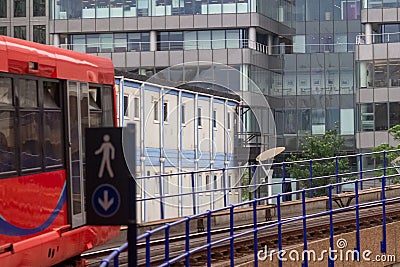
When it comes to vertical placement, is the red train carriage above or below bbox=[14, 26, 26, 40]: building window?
below

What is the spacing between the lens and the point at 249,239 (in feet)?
63.1

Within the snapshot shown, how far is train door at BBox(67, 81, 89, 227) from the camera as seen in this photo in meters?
16.1

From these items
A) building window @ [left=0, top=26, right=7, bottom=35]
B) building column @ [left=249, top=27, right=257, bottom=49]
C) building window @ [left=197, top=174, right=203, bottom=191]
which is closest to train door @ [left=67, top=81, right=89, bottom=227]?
building window @ [left=197, top=174, right=203, bottom=191]

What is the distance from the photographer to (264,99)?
7400 cm

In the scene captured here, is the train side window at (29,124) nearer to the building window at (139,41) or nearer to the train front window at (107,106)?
the train front window at (107,106)

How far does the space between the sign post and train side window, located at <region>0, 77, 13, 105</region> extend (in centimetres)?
428

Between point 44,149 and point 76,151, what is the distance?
3.83 ft

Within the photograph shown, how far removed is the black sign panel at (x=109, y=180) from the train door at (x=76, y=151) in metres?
6.30

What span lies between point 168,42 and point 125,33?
2734 millimetres

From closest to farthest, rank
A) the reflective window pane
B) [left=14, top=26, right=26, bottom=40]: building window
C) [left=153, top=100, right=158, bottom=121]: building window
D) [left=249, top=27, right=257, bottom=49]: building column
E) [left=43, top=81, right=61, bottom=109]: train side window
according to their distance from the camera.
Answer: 1. the reflective window pane
2. [left=43, top=81, right=61, bottom=109]: train side window
3. [left=153, top=100, right=158, bottom=121]: building window
4. [left=249, top=27, right=257, bottom=49]: building column
5. [left=14, top=26, right=26, bottom=40]: building window

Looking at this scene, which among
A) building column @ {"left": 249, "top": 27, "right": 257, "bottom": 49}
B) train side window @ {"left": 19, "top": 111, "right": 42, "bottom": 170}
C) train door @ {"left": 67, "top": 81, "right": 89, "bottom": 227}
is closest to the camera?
train side window @ {"left": 19, "top": 111, "right": 42, "bottom": 170}

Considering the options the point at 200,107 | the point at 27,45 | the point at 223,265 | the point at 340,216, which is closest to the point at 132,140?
the point at 27,45

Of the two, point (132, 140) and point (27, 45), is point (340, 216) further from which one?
point (132, 140)

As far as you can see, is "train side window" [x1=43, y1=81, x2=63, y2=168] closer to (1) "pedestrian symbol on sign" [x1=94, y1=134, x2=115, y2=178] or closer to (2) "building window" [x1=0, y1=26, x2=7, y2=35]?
(1) "pedestrian symbol on sign" [x1=94, y1=134, x2=115, y2=178]
